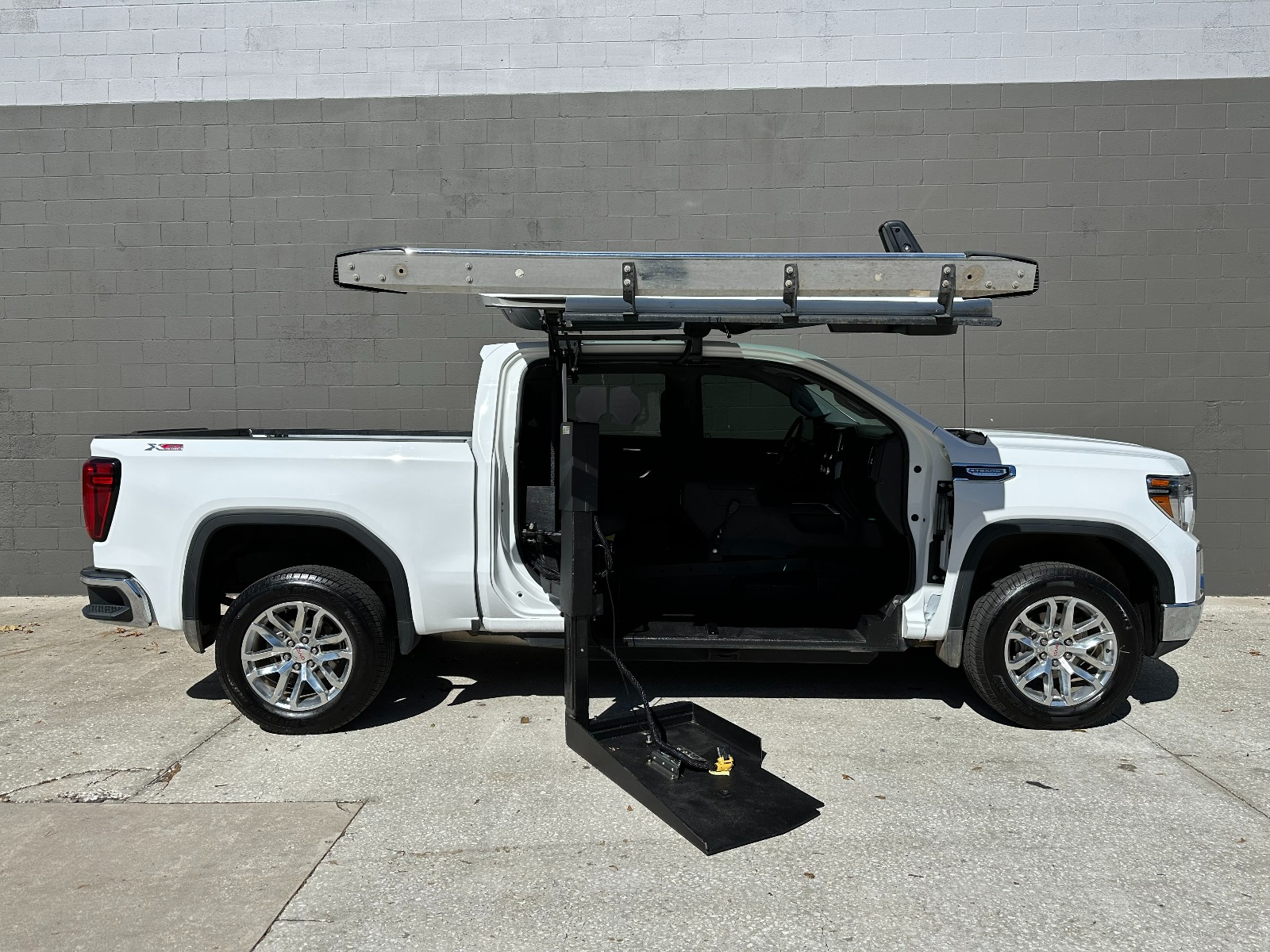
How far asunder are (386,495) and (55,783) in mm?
1922

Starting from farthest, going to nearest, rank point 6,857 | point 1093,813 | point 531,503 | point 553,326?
1. point 531,503
2. point 553,326
3. point 1093,813
4. point 6,857

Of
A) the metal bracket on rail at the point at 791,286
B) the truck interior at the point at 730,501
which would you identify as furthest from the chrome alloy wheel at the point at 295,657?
the metal bracket on rail at the point at 791,286

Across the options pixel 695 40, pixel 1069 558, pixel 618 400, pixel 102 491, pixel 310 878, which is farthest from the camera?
pixel 695 40

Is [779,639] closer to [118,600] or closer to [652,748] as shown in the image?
[652,748]

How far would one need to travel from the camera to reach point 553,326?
14.6 ft

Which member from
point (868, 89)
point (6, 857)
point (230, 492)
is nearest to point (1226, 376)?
point (868, 89)

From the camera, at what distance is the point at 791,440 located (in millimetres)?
5750

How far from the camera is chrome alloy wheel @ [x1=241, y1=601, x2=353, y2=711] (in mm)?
4965

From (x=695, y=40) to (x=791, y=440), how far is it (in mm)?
3901

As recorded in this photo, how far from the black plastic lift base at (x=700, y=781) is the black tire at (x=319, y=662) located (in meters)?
1.06

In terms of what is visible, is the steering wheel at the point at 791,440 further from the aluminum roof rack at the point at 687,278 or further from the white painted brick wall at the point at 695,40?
the white painted brick wall at the point at 695,40

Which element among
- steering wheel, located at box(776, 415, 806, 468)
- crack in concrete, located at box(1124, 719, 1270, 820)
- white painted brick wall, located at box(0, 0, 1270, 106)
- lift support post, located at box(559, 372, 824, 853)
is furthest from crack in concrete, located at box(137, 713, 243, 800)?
white painted brick wall, located at box(0, 0, 1270, 106)

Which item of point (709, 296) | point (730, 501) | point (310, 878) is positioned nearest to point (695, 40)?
point (730, 501)

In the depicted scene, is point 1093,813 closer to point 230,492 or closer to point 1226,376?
point 230,492
